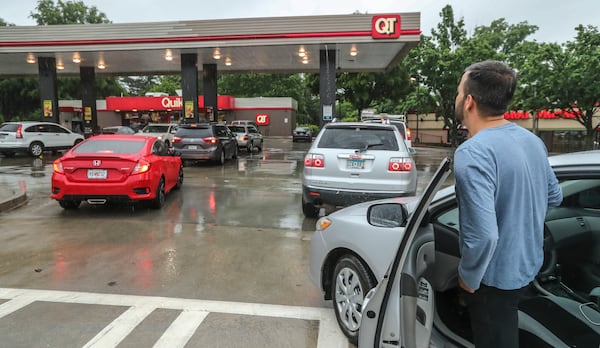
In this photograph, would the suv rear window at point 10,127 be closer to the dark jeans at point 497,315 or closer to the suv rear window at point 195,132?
the suv rear window at point 195,132

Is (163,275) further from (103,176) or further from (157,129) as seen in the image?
(157,129)

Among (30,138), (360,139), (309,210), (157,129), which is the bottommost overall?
(309,210)

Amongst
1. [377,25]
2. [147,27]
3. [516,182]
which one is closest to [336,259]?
[516,182]

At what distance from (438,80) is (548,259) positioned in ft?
102

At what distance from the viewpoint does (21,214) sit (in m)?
7.66

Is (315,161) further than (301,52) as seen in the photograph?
No

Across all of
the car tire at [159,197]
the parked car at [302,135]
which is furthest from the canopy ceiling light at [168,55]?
the parked car at [302,135]

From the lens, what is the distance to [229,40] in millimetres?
17453

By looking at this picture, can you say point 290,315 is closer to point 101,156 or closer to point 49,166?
point 101,156

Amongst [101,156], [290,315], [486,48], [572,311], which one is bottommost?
[290,315]

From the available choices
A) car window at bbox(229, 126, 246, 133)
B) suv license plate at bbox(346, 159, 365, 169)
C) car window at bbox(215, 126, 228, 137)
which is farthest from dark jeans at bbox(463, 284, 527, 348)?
car window at bbox(229, 126, 246, 133)

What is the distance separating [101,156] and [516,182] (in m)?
6.95

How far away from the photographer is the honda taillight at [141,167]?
732cm

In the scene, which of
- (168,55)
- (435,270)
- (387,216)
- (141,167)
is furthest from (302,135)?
(435,270)
